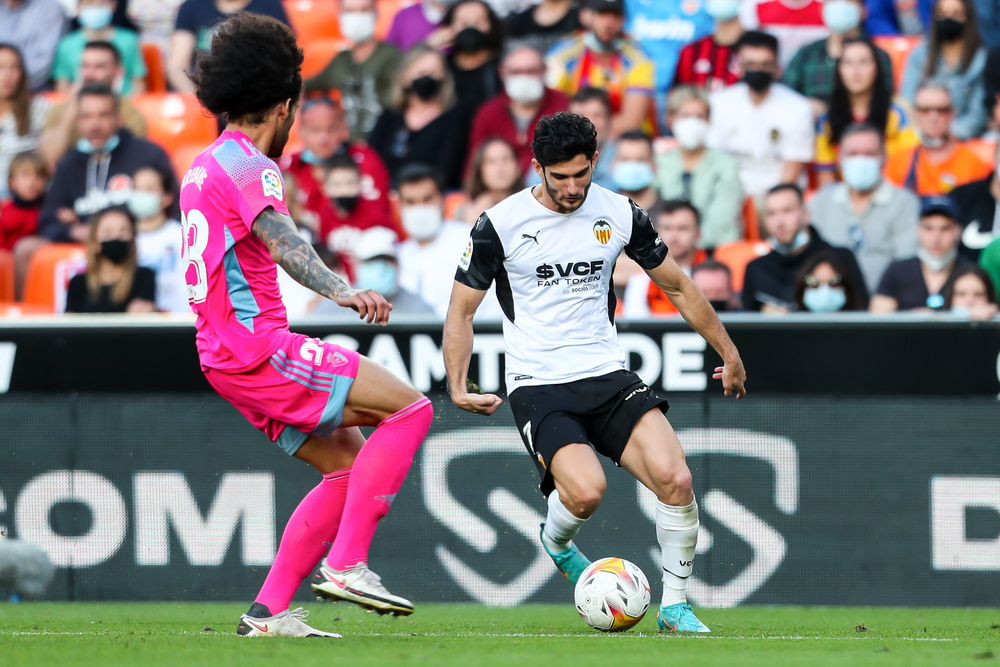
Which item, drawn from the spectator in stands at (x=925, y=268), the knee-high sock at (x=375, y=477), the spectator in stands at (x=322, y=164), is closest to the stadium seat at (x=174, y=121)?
the spectator in stands at (x=322, y=164)

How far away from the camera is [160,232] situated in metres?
9.80

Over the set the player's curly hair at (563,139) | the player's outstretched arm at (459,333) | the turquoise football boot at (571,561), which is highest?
the player's curly hair at (563,139)

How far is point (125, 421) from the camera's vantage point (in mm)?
7375

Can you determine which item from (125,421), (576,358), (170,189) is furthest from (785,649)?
(170,189)

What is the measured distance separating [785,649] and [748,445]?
250cm

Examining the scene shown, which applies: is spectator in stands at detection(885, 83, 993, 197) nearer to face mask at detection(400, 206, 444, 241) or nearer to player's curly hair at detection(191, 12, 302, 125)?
face mask at detection(400, 206, 444, 241)

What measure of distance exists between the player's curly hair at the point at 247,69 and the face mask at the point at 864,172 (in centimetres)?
572

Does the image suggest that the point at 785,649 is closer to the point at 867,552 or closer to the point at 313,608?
the point at 867,552

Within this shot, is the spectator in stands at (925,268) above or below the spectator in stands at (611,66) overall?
below

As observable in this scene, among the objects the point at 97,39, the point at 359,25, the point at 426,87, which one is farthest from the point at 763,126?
the point at 97,39

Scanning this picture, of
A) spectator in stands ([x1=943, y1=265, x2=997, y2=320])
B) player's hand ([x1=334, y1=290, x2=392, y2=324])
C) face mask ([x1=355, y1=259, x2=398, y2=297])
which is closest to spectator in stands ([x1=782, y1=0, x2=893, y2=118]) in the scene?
spectator in stands ([x1=943, y1=265, x2=997, y2=320])

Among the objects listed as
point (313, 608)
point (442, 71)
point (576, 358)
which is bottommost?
point (313, 608)

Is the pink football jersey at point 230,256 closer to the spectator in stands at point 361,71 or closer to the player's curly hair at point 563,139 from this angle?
the player's curly hair at point 563,139

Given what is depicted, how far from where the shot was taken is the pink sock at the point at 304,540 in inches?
193
